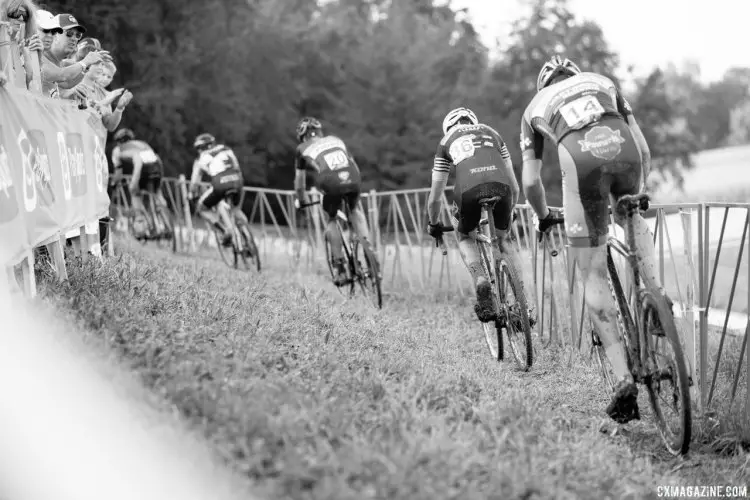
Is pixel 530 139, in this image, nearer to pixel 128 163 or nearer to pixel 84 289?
pixel 84 289

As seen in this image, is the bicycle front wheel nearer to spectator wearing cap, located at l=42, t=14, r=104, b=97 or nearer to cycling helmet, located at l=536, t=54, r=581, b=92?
spectator wearing cap, located at l=42, t=14, r=104, b=97

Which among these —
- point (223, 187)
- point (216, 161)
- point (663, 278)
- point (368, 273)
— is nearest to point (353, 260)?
point (368, 273)

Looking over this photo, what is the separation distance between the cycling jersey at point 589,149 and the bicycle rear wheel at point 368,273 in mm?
4768

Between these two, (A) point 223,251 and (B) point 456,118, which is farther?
(A) point 223,251

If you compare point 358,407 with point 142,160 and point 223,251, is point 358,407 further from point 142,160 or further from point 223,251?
point 142,160

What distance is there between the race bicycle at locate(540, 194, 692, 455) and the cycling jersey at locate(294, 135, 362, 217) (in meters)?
5.24

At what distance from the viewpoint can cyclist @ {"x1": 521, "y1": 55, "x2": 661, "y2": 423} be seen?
5.25 metres

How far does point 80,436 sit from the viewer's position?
4.39 metres

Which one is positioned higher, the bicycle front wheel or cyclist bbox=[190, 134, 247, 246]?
cyclist bbox=[190, 134, 247, 246]

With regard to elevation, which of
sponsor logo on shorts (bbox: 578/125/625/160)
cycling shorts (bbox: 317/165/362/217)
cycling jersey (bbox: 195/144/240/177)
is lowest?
cycling shorts (bbox: 317/165/362/217)

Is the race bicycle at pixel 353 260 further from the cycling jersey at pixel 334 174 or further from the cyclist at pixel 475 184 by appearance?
the cyclist at pixel 475 184

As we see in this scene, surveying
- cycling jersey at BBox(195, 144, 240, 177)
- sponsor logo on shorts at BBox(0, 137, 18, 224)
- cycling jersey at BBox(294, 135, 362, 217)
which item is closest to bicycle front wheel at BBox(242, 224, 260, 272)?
cycling jersey at BBox(195, 144, 240, 177)

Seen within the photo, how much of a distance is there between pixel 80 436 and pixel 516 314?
12.3 ft

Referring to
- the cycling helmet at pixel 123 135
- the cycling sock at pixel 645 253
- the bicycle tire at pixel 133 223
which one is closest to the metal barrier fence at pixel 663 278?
the cycling sock at pixel 645 253
